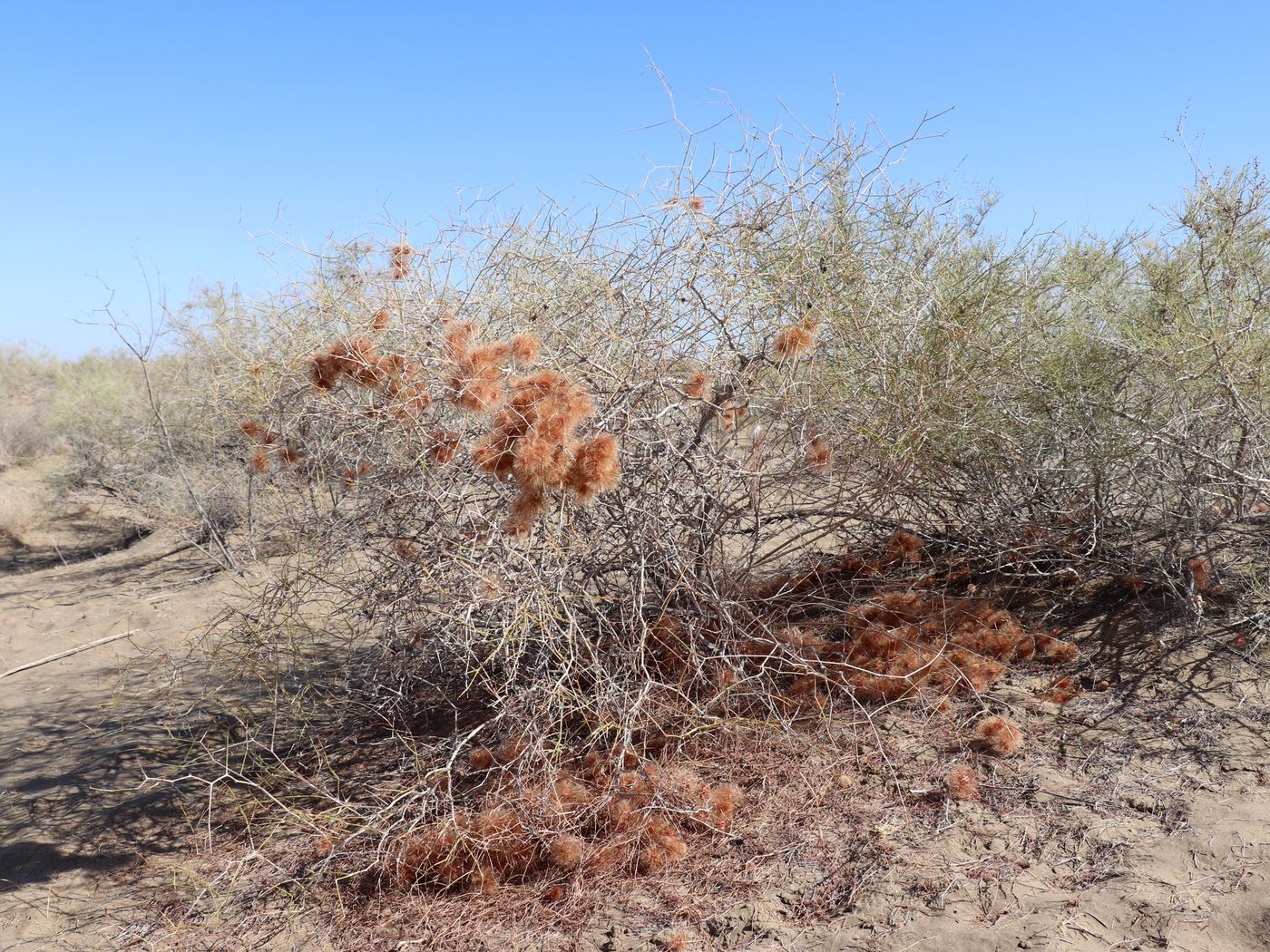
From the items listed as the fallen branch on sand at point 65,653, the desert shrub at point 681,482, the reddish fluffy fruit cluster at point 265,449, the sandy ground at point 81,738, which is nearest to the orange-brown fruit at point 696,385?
the desert shrub at point 681,482

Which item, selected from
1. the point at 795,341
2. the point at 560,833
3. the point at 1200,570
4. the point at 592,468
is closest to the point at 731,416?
the point at 795,341

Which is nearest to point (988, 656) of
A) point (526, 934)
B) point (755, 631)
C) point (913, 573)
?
point (913, 573)

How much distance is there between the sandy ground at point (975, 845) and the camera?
328 cm

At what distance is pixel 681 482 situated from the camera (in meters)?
4.44

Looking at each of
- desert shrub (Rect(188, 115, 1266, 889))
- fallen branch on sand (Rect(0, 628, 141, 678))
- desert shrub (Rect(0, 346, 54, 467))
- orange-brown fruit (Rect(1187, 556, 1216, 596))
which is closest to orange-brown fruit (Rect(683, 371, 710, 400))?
desert shrub (Rect(188, 115, 1266, 889))

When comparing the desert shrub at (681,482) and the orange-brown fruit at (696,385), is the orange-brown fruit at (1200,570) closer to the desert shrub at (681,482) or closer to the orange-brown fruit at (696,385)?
the desert shrub at (681,482)

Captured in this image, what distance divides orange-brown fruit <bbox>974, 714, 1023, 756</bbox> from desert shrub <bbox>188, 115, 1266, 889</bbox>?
1 cm

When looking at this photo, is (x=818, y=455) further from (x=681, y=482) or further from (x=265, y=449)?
(x=265, y=449)

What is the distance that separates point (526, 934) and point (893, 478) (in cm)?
288

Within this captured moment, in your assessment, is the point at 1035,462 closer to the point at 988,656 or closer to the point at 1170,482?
the point at 1170,482

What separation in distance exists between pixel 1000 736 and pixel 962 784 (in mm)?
366

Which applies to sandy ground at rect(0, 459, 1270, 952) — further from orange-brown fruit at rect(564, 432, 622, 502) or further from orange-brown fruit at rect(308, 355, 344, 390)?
orange-brown fruit at rect(308, 355, 344, 390)

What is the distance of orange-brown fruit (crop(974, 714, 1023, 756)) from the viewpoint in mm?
4168

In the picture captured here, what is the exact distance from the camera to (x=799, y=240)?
4648mm
